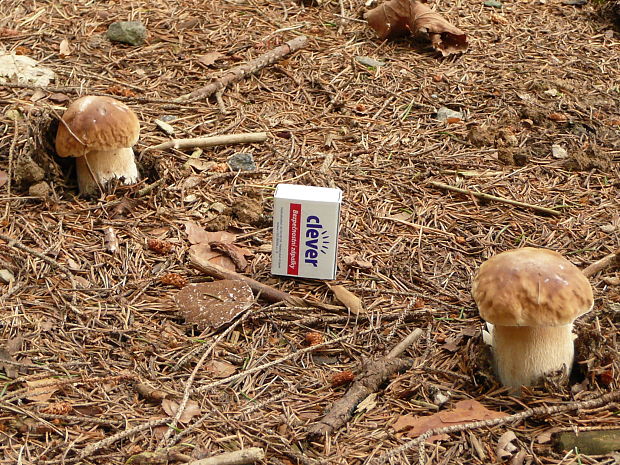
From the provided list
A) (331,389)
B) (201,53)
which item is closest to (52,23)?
(201,53)

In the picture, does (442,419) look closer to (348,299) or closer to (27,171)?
(348,299)

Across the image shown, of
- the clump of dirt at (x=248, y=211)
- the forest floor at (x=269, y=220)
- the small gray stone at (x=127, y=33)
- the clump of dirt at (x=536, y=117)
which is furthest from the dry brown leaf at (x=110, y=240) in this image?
the clump of dirt at (x=536, y=117)

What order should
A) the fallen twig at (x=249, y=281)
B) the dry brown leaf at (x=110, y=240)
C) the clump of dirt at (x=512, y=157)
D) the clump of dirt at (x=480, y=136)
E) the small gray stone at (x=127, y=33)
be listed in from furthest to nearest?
the small gray stone at (x=127, y=33)
the clump of dirt at (x=480, y=136)
the clump of dirt at (x=512, y=157)
the dry brown leaf at (x=110, y=240)
the fallen twig at (x=249, y=281)

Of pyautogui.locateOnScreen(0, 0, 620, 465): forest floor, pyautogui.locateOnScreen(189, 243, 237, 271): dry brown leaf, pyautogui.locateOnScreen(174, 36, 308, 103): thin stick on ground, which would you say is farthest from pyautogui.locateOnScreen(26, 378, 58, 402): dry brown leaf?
pyautogui.locateOnScreen(174, 36, 308, 103): thin stick on ground

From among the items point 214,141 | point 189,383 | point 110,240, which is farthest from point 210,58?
point 189,383

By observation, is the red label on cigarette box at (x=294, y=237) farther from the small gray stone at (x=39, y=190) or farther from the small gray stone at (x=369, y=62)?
the small gray stone at (x=369, y=62)

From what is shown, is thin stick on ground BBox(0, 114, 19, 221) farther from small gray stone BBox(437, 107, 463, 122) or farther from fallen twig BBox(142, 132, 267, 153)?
small gray stone BBox(437, 107, 463, 122)

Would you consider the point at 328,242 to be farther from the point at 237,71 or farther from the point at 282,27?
the point at 282,27
